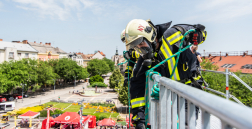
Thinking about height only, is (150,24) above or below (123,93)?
above

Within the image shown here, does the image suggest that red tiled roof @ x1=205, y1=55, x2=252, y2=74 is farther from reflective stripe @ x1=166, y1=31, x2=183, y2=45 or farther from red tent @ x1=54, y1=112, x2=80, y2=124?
reflective stripe @ x1=166, y1=31, x2=183, y2=45

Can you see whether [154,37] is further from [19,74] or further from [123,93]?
[19,74]

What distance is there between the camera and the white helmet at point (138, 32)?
2919mm

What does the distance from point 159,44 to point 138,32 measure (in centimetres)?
47

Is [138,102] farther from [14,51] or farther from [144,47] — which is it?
[14,51]

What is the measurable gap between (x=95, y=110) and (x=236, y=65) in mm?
25939

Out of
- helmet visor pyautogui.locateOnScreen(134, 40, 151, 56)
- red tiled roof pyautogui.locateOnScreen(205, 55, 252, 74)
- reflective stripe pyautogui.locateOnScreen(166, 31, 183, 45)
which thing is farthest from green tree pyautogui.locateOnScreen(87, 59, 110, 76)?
reflective stripe pyautogui.locateOnScreen(166, 31, 183, 45)

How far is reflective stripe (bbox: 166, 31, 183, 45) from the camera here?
9.54ft

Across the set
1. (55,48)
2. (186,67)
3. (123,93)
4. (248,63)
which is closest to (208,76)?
(123,93)

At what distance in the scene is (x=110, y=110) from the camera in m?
27.6

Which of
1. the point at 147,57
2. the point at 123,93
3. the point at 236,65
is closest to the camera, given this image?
the point at 147,57

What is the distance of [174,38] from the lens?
115 inches

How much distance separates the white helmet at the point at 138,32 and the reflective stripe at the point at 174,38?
26 centimetres

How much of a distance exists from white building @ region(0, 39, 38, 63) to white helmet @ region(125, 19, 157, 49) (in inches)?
1633
